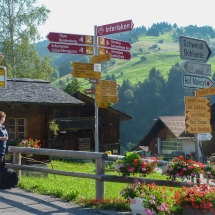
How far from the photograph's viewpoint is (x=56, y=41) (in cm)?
1159

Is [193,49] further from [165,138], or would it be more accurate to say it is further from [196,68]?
[165,138]

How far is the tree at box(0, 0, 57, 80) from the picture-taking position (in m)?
40.1

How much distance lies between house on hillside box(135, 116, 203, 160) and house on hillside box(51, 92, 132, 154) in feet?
19.9

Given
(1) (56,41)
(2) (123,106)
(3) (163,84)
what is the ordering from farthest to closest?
(3) (163,84) → (2) (123,106) → (1) (56,41)

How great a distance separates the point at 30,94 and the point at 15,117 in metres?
1.17

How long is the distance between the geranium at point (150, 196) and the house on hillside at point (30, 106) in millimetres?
12105

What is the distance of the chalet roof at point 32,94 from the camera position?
19427mm

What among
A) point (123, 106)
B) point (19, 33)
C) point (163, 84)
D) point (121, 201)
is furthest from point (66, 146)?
point (163, 84)

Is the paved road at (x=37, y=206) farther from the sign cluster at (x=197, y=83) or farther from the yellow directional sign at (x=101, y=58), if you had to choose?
the yellow directional sign at (x=101, y=58)

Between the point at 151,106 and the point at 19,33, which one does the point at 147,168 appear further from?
the point at 151,106

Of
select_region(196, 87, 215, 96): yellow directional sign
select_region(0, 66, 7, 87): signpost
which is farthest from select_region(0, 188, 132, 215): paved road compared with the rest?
select_region(0, 66, 7, 87): signpost

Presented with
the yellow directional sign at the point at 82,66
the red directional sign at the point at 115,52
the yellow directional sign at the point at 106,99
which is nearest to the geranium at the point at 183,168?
the yellow directional sign at the point at 106,99

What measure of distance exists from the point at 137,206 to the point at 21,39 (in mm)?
34804

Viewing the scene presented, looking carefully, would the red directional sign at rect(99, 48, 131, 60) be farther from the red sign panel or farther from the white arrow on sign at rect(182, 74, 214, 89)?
the white arrow on sign at rect(182, 74, 214, 89)
